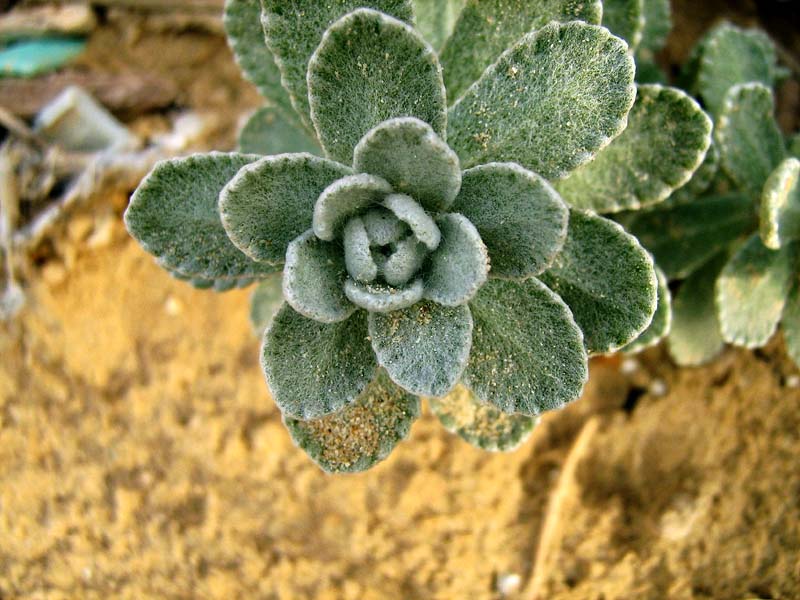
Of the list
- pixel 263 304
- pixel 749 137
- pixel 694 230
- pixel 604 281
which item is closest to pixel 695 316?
pixel 694 230

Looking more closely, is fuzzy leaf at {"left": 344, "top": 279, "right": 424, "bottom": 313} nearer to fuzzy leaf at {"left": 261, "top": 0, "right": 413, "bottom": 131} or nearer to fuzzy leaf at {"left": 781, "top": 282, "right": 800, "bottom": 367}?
fuzzy leaf at {"left": 261, "top": 0, "right": 413, "bottom": 131}

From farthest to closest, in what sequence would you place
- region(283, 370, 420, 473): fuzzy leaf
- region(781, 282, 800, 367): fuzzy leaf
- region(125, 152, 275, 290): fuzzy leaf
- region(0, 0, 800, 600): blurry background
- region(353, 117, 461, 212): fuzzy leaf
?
1. region(0, 0, 800, 600): blurry background
2. region(781, 282, 800, 367): fuzzy leaf
3. region(283, 370, 420, 473): fuzzy leaf
4. region(125, 152, 275, 290): fuzzy leaf
5. region(353, 117, 461, 212): fuzzy leaf

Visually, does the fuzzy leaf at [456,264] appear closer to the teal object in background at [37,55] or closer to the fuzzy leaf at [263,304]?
the fuzzy leaf at [263,304]

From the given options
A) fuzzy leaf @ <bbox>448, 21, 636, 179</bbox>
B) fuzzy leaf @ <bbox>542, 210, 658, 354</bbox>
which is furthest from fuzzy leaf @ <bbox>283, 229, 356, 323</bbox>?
fuzzy leaf @ <bbox>542, 210, 658, 354</bbox>

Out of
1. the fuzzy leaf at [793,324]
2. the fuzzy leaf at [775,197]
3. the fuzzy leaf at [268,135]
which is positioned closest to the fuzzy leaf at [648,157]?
the fuzzy leaf at [775,197]

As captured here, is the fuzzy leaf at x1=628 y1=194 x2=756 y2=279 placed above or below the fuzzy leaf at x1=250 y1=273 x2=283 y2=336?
above

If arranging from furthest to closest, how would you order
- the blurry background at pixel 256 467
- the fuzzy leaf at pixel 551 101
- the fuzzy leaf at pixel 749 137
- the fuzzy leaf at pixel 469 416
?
1. the blurry background at pixel 256 467
2. the fuzzy leaf at pixel 749 137
3. the fuzzy leaf at pixel 469 416
4. the fuzzy leaf at pixel 551 101
